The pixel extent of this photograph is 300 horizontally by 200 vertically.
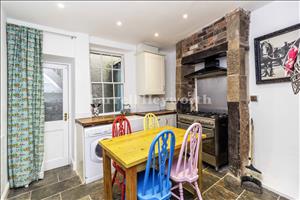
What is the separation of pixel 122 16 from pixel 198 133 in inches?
80.7

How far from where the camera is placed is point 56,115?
113 inches

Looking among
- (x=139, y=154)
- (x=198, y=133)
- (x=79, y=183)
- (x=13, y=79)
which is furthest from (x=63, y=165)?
(x=198, y=133)

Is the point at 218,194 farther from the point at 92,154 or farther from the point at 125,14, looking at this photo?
the point at 125,14

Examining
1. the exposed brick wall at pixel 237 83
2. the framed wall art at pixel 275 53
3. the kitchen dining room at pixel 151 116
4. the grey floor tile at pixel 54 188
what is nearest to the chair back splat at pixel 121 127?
the kitchen dining room at pixel 151 116

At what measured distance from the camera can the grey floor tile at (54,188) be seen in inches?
78.9

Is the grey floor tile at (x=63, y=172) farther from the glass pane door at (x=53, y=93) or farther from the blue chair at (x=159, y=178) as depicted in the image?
the blue chair at (x=159, y=178)

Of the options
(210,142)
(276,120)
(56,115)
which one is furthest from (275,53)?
(56,115)

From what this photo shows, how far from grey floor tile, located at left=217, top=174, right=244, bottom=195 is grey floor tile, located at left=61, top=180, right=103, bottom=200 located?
1.83 metres

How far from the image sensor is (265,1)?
77.4 inches

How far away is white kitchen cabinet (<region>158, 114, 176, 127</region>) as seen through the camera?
10.8ft

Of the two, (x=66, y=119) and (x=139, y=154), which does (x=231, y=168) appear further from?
(x=66, y=119)

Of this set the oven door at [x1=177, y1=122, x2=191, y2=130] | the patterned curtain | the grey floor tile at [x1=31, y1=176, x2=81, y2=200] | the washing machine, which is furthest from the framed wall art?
the patterned curtain

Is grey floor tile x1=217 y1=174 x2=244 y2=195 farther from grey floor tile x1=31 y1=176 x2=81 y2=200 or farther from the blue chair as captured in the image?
grey floor tile x1=31 y1=176 x2=81 y2=200

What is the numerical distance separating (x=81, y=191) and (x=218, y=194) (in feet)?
6.27
